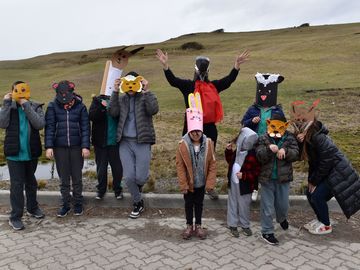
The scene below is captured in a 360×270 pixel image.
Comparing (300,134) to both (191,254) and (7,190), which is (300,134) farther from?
(7,190)

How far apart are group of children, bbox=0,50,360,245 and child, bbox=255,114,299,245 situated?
0.01 m

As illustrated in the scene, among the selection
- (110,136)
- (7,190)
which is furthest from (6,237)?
(110,136)

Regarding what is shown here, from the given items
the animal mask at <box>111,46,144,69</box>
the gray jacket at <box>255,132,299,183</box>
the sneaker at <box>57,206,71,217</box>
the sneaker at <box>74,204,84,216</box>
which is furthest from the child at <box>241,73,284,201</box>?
the sneaker at <box>57,206,71,217</box>

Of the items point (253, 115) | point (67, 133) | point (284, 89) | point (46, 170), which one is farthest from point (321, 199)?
point (284, 89)

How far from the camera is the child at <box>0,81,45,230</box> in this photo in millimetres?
5902

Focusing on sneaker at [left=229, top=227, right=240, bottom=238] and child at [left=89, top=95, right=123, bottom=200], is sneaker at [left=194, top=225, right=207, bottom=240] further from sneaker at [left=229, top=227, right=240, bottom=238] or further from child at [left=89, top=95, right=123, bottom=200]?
child at [left=89, top=95, right=123, bottom=200]

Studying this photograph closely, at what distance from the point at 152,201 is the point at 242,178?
1.75 metres

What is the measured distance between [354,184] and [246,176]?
1.38 meters

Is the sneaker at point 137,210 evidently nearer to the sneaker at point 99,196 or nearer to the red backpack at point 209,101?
the sneaker at point 99,196

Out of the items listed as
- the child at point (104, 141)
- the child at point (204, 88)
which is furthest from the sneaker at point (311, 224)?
the child at point (104, 141)

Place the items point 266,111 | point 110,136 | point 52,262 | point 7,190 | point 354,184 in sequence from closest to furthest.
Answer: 1. point 52,262
2. point 354,184
3. point 266,111
4. point 110,136
5. point 7,190

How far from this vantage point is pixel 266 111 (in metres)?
6.06

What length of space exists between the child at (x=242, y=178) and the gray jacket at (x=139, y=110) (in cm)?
122

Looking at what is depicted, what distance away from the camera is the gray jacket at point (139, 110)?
6.19 meters
